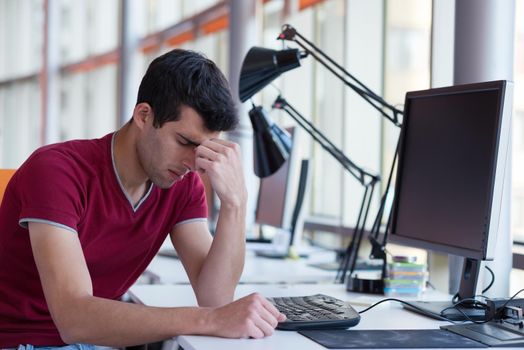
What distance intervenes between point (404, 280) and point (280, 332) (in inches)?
28.8

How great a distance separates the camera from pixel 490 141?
5.61 ft

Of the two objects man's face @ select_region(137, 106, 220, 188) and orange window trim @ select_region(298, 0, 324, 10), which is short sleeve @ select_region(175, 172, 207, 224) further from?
orange window trim @ select_region(298, 0, 324, 10)

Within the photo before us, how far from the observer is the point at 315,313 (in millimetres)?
1696

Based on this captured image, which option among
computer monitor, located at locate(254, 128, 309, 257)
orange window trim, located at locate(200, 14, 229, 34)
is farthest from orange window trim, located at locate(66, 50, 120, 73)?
computer monitor, located at locate(254, 128, 309, 257)

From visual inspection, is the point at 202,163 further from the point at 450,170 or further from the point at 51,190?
the point at 450,170

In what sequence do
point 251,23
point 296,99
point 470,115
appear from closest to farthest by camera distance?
1. point 470,115
2. point 251,23
3. point 296,99

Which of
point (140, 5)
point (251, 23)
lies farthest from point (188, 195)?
point (140, 5)

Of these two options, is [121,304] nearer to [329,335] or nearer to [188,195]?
[329,335]

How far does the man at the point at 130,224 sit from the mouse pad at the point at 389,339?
113 millimetres

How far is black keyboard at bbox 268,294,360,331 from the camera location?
1.60 m

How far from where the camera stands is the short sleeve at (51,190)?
162 centimetres

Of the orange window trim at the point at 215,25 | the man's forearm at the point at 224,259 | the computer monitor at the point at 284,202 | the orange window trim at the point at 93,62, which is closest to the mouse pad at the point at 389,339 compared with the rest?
the man's forearm at the point at 224,259

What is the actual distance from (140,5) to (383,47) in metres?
3.53

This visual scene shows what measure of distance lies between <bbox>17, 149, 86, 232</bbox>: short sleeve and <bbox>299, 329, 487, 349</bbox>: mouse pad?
56 centimetres
